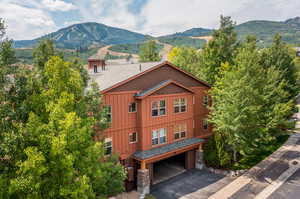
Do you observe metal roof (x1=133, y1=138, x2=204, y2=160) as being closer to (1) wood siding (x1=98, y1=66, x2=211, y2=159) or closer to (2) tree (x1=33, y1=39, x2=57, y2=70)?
(1) wood siding (x1=98, y1=66, x2=211, y2=159)

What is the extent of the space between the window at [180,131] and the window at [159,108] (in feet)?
7.74

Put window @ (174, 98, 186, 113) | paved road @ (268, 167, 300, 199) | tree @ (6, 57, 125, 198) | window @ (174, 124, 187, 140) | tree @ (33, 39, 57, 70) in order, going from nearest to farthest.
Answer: tree @ (6, 57, 125, 198) < paved road @ (268, 167, 300, 199) < tree @ (33, 39, 57, 70) < window @ (174, 98, 186, 113) < window @ (174, 124, 187, 140)

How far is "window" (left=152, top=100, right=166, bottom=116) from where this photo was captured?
61.8ft

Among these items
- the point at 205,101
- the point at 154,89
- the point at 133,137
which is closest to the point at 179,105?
→ the point at 154,89

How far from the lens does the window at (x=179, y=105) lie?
20453mm

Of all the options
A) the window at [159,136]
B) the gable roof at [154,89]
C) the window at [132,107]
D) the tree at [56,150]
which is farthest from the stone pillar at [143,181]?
the tree at [56,150]

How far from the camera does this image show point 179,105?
67.9ft

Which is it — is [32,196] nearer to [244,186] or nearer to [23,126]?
[23,126]

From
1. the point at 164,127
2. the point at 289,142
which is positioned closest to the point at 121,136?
the point at 164,127

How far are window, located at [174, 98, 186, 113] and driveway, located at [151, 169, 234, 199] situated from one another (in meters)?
6.32

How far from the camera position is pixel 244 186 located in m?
18.2

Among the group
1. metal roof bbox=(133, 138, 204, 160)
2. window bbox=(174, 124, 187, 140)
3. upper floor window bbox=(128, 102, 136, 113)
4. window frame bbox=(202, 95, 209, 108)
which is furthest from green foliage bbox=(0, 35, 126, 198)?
window frame bbox=(202, 95, 209, 108)

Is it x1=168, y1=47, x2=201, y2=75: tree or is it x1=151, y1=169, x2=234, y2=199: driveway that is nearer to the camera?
x1=151, y1=169, x2=234, y2=199: driveway

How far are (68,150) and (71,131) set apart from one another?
79 centimetres
